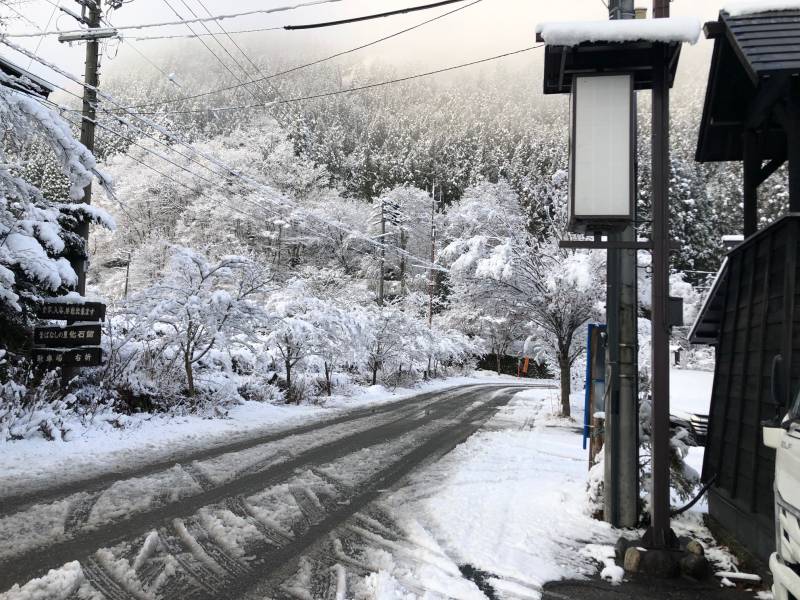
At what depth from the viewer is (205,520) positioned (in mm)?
4652

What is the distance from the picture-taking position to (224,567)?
3.72 m

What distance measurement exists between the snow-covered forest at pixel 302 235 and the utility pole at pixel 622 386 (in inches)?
282

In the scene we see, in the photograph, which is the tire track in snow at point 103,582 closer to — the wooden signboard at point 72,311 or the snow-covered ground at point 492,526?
the snow-covered ground at point 492,526

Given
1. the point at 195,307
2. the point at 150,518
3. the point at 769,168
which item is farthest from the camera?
the point at 195,307

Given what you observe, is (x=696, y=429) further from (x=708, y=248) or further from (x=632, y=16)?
(x=708, y=248)

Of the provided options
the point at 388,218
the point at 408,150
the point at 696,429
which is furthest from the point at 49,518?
the point at 408,150

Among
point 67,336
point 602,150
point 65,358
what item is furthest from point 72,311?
point 602,150

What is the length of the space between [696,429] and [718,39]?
18.9 feet

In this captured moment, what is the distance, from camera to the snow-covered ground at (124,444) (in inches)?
238

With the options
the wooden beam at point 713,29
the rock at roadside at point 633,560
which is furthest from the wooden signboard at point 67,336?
the wooden beam at point 713,29

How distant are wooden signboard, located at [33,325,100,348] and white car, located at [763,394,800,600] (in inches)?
397

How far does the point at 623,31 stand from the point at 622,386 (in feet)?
10.5

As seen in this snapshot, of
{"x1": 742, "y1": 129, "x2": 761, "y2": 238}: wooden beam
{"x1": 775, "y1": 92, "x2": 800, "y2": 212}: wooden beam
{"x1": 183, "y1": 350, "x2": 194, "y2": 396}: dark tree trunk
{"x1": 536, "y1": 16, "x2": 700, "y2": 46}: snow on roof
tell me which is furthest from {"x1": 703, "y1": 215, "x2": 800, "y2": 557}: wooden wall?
{"x1": 183, "y1": 350, "x2": 194, "y2": 396}: dark tree trunk

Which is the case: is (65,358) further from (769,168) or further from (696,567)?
(769,168)
